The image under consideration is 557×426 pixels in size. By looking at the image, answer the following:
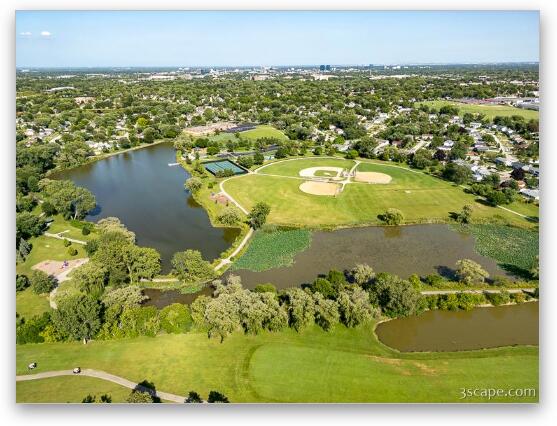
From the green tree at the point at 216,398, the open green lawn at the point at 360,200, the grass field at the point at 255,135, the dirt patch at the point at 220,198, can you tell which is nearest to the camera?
the green tree at the point at 216,398

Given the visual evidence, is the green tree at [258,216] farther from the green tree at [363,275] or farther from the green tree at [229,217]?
the green tree at [363,275]

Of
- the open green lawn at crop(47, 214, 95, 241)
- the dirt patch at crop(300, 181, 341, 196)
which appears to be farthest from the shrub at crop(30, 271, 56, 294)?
the dirt patch at crop(300, 181, 341, 196)

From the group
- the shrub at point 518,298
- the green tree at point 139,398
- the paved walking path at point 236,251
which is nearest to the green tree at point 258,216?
the paved walking path at point 236,251

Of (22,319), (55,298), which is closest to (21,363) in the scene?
(22,319)

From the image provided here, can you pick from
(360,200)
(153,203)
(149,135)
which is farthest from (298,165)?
(149,135)

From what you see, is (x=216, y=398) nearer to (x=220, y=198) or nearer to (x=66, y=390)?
(x=66, y=390)

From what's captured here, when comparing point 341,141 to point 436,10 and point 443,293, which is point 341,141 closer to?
point 443,293
